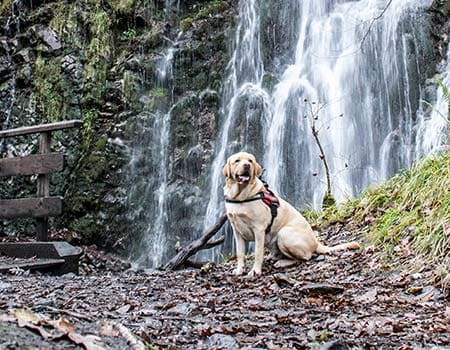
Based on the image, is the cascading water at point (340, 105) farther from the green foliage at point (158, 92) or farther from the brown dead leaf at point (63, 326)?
the brown dead leaf at point (63, 326)

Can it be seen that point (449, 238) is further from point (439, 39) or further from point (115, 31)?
point (115, 31)

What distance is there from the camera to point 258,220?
498 centimetres

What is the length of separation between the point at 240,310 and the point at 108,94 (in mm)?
10901

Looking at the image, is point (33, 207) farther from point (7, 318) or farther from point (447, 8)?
point (447, 8)

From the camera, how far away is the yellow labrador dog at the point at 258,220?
497 centimetres

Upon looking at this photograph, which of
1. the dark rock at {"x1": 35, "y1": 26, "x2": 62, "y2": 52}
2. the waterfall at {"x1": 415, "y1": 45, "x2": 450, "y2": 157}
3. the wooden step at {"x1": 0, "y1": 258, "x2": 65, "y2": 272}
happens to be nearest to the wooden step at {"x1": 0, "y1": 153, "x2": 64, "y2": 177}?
the wooden step at {"x1": 0, "y1": 258, "x2": 65, "y2": 272}

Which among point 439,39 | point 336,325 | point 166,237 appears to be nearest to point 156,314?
point 336,325

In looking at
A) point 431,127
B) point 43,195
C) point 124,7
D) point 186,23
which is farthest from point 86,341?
point 124,7

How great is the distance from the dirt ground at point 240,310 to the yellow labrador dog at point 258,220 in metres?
0.17

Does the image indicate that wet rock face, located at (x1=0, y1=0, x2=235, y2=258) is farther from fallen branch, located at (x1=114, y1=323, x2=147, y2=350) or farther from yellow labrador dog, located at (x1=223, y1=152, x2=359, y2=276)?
fallen branch, located at (x1=114, y1=323, x2=147, y2=350)

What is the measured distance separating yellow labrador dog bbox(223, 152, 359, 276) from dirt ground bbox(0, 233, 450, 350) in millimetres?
175

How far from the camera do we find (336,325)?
272 centimetres

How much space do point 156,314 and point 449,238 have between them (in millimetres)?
2294

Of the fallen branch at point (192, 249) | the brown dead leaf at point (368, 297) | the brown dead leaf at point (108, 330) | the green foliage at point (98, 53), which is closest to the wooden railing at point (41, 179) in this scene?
the fallen branch at point (192, 249)
